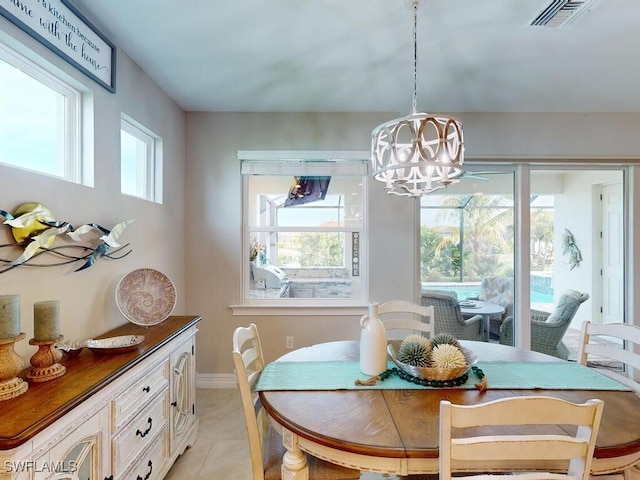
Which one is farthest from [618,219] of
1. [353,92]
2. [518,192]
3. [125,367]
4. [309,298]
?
[125,367]

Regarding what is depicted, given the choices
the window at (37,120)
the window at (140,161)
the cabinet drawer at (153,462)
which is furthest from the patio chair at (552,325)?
the window at (37,120)

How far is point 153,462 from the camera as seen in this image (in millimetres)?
1717

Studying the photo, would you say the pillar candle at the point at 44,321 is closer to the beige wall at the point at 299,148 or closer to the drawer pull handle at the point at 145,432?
the drawer pull handle at the point at 145,432

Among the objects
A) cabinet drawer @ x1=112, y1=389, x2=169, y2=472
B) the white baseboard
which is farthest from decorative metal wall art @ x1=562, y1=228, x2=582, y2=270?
cabinet drawer @ x1=112, y1=389, x2=169, y2=472

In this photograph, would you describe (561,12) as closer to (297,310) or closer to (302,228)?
(302,228)

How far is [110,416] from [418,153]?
1.70 metres

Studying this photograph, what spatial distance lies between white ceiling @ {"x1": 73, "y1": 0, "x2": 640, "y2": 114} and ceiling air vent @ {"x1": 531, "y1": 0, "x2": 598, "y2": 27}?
48 millimetres

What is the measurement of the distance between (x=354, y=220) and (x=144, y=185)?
187 centimetres

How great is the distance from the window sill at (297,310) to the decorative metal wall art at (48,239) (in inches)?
57.7

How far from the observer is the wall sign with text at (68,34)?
142 cm

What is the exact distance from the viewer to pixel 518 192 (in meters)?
3.28

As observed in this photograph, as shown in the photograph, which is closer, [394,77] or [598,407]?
[598,407]

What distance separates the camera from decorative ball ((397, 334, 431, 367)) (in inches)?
58.9

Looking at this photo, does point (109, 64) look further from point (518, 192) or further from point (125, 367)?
point (518, 192)
